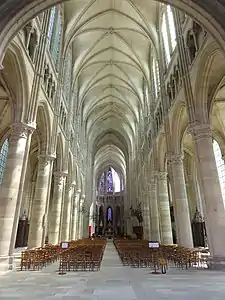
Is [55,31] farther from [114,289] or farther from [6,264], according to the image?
[114,289]

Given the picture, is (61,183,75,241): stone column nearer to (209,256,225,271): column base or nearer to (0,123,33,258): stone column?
(0,123,33,258): stone column

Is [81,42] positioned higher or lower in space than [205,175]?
higher

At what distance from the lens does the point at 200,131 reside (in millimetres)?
11258

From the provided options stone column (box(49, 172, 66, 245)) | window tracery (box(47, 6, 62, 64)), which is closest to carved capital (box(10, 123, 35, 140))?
window tracery (box(47, 6, 62, 64))

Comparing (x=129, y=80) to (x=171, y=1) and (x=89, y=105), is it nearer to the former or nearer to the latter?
(x=89, y=105)

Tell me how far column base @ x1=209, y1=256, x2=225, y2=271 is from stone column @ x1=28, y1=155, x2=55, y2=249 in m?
9.03

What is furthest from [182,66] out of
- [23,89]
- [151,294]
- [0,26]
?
[151,294]

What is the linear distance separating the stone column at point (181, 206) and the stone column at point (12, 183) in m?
9.41

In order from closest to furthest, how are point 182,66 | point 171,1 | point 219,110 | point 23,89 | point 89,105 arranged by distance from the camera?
1. point 171,1
2. point 23,89
3. point 182,66
4. point 219,110
5. point 89,105

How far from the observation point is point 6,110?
56.7 ft

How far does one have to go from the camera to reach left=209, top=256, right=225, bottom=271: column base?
8781 millimetres

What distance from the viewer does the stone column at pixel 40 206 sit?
1306 cm

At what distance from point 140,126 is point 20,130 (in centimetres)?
2344

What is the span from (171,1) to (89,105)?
27.9m
